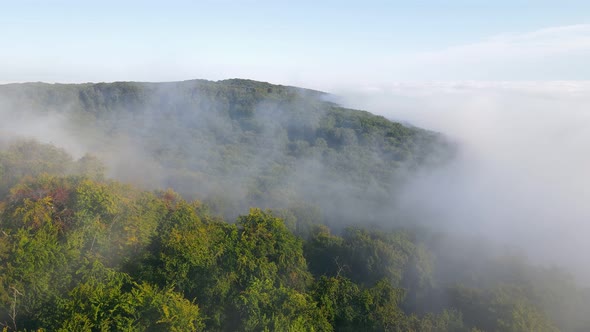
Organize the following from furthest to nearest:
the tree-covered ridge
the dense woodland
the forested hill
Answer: the forested hill, the dense woodland, the tree-covered ridge

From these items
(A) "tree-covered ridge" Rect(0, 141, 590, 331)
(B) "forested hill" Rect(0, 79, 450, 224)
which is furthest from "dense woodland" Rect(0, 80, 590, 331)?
(B) "forested hill" Rect(0, 79, 450, 224)

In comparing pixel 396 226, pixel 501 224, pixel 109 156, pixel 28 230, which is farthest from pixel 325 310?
pixel 109 156

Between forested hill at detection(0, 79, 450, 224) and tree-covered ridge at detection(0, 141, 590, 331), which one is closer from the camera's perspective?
tree-covered ridge at detection(0, 141, 590, 331)

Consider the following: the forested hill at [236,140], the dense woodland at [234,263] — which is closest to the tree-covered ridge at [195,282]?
the dense woodland at [234,263]

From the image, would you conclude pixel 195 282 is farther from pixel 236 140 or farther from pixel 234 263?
pixel 236 140

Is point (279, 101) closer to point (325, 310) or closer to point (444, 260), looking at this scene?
point (444, 260)

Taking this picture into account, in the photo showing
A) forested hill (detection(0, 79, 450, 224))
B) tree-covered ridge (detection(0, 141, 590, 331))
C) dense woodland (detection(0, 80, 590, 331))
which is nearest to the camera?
tree-covered ridge (detection(0, 141, 590, 331))

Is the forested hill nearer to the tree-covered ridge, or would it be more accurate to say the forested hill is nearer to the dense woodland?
the dense woodland
